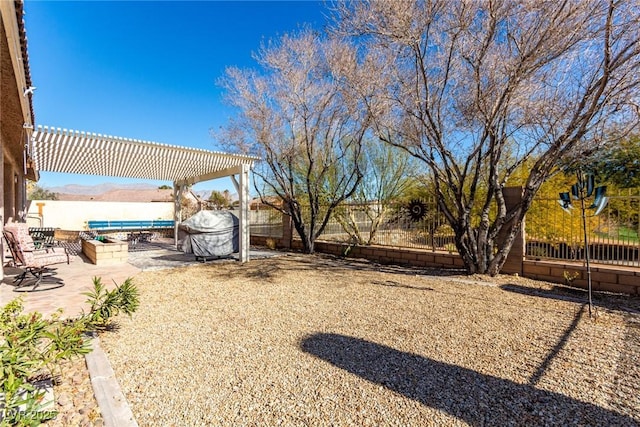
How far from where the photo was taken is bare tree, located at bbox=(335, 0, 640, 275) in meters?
5.27

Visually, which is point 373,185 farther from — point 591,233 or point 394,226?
point 591,233

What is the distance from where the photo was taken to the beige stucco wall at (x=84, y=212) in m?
19.7

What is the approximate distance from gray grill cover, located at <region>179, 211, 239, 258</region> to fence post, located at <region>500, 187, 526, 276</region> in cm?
742

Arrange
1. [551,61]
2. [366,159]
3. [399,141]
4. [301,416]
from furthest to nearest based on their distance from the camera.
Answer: [366,159]
[399,141]
[551,61]
[301,416]

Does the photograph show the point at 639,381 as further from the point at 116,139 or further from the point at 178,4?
the point at 178,4

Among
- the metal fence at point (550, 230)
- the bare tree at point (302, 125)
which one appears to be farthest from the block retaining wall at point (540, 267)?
the bare tree at point (302, 125)

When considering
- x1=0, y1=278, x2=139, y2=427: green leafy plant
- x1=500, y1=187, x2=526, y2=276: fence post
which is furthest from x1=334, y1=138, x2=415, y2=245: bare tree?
x1=0, y1=278, x2=139, y2=427: green leafy plant

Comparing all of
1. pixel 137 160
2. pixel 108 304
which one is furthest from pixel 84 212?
pixel 108 304

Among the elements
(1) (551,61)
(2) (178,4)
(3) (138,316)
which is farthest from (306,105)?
(3) (138,316)

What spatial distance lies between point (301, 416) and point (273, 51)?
1019 centimetres

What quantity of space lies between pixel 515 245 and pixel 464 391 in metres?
5.46

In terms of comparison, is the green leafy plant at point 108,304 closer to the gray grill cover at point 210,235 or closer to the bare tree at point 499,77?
the gray grill cover at point 210,235

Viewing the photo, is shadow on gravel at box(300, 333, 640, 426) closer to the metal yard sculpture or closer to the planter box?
the metal yard sculpture

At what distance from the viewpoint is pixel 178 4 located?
934 cm
